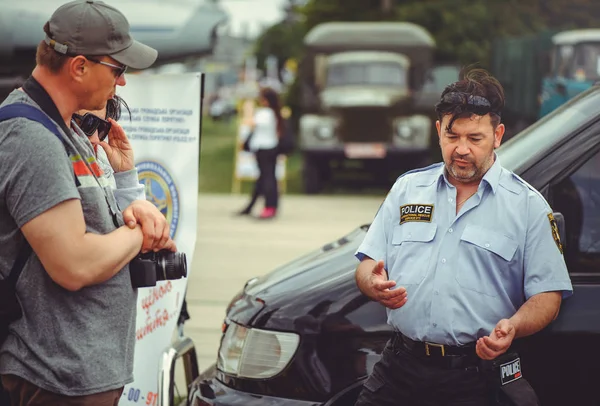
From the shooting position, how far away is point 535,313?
9.43 ft

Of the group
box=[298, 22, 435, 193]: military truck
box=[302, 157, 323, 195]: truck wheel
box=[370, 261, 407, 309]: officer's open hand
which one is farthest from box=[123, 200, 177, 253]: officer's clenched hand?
box=[302, 157, 323, 195]: truck wheel

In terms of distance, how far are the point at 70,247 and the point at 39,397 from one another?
0.42 meters

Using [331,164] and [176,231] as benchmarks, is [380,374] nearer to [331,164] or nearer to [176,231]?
[176,231]

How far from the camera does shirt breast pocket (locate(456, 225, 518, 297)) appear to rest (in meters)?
2.95

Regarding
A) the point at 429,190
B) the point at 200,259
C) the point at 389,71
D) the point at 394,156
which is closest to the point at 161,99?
the point at 429,190

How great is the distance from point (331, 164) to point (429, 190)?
664 inches

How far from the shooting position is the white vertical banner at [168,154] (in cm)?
452

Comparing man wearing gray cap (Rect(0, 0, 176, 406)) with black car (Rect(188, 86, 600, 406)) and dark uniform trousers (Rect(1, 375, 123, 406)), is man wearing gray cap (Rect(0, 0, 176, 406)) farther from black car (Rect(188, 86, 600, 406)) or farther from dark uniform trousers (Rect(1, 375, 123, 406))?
black car (Rect(188, 86, 600, 406))

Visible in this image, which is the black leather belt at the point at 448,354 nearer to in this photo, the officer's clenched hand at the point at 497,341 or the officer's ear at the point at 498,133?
the officer's clenched hand at the point at 497,341

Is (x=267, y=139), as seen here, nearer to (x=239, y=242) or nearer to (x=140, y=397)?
(x=239, y=242)

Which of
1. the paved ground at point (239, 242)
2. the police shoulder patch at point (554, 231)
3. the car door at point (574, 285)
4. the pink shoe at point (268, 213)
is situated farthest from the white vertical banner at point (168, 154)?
the pink shoe at point (268, 213)

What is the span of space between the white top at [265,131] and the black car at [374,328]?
10.5 meters

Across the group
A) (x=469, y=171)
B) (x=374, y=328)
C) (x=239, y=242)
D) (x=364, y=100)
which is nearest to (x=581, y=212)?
(x=469, y=171)

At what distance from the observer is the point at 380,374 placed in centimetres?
309
